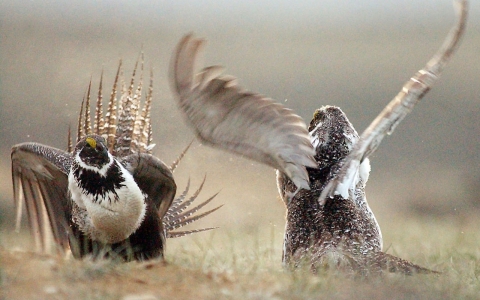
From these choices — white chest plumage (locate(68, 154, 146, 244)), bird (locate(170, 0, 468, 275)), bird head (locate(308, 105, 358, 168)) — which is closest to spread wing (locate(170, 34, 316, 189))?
bird (locate(170, 0, 468, 275))

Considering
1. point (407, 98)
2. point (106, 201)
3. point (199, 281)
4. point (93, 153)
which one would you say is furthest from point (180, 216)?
point (407, 98)

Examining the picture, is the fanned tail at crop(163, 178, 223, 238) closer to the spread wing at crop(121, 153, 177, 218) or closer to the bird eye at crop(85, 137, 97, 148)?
the spread wing at crop(121, 153, 177, 218)

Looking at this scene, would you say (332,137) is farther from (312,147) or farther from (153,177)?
(153,177)

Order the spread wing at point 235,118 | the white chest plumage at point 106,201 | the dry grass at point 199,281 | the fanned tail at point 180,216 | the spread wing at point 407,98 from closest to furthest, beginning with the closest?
the dry grass at point 199,281 < the spread wing at point 235,118 < the spread wing at point 407,98 < the white chest plumage at point 106,201 < the fanned tail at point 180,216

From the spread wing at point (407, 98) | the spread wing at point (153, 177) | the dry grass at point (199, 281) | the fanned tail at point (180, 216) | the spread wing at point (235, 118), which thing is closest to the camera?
the dry grass at point (199, 281)

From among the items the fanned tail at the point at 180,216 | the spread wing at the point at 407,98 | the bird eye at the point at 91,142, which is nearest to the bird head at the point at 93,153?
the bird eye at the point at 91,142

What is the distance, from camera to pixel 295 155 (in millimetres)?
4105

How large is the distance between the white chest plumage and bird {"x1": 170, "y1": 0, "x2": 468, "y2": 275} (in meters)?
0.94

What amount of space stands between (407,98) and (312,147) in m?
0.63

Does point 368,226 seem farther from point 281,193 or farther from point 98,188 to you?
point 98,188

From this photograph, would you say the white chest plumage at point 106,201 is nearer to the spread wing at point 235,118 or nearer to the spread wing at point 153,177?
the spread wing at point 153,177

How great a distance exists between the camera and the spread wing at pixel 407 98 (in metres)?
3.87

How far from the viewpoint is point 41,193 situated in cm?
535

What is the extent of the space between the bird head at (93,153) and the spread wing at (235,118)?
0.96 metres
